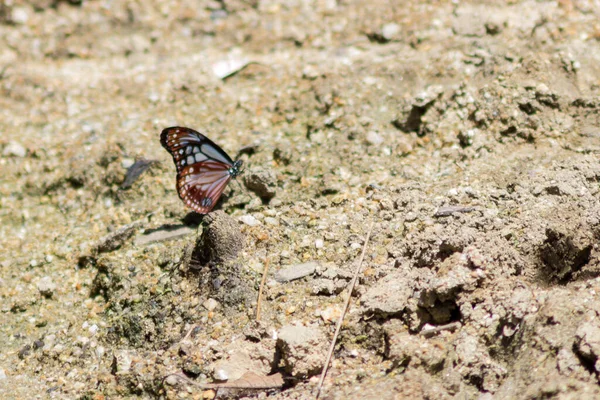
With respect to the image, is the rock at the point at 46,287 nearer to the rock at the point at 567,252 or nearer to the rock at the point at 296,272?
the rock at the point at 296,272

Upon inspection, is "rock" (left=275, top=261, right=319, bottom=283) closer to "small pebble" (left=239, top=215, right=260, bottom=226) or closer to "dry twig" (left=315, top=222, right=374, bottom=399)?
"dry twig" (left=315, top=222, right=374, bottom=399)

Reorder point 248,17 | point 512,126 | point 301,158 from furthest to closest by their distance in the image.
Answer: point 248,17 < point 301,158 < point 512,126

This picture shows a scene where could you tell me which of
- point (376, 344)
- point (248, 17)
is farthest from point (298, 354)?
point (248, 17)

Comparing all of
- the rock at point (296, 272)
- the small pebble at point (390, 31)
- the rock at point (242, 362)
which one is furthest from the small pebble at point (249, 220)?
the small pebble at point (390, 31)

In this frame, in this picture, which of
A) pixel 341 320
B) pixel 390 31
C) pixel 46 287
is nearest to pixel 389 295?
pixel 341 320

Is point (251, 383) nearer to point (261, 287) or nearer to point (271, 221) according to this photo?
point (261, 287)

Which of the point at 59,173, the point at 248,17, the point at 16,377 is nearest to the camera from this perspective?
the point at 16,377

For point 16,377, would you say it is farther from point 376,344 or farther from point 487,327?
point 487,327
